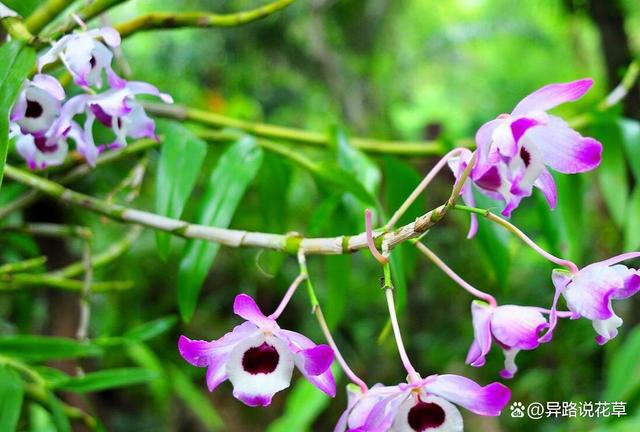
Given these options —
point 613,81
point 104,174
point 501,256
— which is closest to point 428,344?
point 613,81

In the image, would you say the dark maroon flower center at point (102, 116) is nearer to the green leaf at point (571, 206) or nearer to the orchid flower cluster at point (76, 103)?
the orchid flower cluster at point (76, 103)

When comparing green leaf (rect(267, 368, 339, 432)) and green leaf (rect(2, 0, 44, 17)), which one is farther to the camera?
green leaf (rect(267, 368, 339, 432))

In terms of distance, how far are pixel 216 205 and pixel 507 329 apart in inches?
10.8

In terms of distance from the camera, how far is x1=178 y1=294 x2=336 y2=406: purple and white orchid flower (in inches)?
11.7

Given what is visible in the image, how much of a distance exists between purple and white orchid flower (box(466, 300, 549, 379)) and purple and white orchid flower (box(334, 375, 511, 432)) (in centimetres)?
2

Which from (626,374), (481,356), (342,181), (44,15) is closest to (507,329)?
(481,356)

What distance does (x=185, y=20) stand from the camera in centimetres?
46

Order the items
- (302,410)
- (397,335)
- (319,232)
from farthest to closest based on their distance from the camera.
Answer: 1. (302,410)
2. (319,232)
3. (397,335)

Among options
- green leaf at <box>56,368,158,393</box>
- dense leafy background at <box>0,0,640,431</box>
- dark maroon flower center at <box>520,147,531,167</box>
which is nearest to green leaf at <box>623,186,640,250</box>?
dense leafy background at <box>0,0,640,431</box>

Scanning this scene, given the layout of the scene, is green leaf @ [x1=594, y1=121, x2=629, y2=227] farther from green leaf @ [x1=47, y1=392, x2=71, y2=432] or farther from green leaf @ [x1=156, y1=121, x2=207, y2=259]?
green leaf @ [x1=47, y1=392, x2=71, y2=432]

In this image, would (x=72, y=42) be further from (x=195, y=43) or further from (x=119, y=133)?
(x=195, y=43)

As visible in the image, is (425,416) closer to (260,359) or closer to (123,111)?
(260,359)

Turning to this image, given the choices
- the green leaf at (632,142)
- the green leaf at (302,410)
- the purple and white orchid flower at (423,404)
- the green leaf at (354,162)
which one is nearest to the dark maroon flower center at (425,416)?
the purple and white orchid flower at (423,404)

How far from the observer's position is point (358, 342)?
232cm
